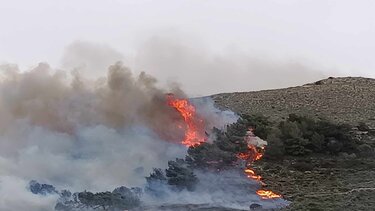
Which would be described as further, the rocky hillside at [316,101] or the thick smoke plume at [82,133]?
the rocky hillside at [316,101]

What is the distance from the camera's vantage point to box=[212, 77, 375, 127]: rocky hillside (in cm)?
4875

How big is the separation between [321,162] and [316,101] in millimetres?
20815

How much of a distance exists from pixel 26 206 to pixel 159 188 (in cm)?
552

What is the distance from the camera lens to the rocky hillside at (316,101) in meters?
48.8

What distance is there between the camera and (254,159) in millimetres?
34094

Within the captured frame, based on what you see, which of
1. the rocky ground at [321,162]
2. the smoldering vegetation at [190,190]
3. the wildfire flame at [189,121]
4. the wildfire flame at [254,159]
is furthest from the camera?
the wildfire flame at [189,121]

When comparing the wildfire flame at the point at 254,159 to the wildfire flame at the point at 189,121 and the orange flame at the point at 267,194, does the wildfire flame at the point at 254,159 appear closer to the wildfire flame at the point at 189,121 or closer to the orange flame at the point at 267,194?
the orange flame at the point at 267,194

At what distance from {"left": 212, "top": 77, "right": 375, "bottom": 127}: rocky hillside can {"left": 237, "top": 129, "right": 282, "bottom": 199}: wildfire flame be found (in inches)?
451

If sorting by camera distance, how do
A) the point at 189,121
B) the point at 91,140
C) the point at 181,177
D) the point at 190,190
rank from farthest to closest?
the point at 189,121 → the point at 91,140 → the point at 181,177 → the point at 190,190

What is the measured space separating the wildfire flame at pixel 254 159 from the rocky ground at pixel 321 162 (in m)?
0.43

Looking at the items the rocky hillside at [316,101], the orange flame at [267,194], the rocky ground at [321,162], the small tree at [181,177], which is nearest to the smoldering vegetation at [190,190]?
the small tree at [181,177]

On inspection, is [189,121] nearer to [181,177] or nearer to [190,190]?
[181,177]

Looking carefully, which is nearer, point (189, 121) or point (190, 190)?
point (190, 190)

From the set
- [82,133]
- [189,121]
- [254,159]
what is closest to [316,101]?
[189,121]
